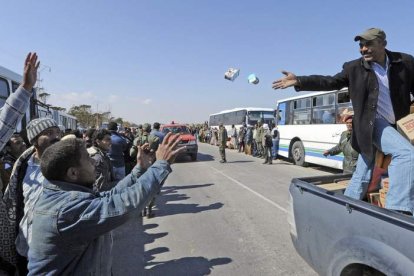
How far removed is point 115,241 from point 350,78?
14.1 feet

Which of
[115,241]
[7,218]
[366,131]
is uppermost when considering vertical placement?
[366,131]

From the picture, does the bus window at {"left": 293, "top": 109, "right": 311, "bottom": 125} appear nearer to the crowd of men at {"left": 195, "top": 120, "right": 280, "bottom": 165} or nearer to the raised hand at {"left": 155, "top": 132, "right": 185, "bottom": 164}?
the crowd of men at {"left": 195, "top": 120, "right": 280, "bottom": 165}

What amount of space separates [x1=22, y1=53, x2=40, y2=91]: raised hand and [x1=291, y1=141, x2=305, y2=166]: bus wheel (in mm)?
13071

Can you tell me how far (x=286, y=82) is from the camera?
10.4 feet

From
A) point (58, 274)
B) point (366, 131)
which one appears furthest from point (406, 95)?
point (58, 274)

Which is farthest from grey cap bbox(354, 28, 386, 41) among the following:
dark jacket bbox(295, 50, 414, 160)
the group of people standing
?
the group of people standing

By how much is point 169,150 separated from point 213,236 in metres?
4.02

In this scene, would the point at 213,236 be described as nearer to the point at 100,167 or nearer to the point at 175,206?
the point at 100,167

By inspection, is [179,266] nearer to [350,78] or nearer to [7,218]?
[7,218]

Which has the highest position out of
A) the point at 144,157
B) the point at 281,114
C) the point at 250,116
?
the point at 250,116

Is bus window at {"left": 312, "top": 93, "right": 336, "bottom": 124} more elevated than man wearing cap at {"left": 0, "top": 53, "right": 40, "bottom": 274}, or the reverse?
bus window at {"left": 312, "top": 93, "right": 336, "bottom": 124}

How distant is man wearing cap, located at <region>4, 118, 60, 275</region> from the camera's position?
2.48m

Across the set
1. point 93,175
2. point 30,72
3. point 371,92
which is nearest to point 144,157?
point 93,175

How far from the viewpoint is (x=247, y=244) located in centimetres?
511
